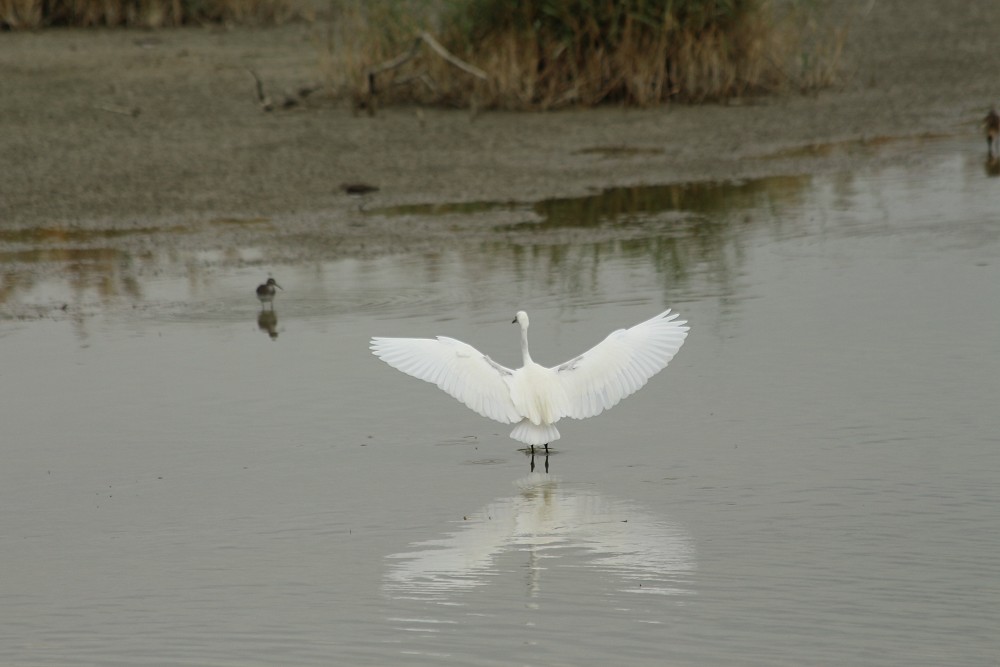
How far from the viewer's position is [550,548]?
5855mm

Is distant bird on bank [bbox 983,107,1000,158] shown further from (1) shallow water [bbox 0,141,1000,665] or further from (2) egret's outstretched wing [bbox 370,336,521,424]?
(2) egret's outstretched wing [bbox 370,336,521,424]

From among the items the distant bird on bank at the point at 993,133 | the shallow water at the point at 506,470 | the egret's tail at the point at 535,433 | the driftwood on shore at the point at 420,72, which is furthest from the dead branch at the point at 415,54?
the egret's tail at the point at 535,433

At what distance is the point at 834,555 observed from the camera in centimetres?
564

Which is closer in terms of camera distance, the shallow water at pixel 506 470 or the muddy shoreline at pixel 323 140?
the shallow water at pixel 506 470

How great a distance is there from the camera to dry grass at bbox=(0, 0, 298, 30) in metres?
19.9

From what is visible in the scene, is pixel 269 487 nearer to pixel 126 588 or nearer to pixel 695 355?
pixel 126 588

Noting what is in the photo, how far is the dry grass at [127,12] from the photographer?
1994 centimetres

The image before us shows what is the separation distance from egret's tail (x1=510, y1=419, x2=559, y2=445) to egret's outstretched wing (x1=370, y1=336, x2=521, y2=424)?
0.05 meters

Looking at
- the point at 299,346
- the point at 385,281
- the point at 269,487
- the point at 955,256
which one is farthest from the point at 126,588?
the point at 955,256

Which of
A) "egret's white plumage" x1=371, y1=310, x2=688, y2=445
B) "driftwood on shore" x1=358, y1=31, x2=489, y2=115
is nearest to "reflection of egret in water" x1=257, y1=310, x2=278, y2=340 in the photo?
"egret's white plumage" x1=371, y1=310, x2=688, y2=445

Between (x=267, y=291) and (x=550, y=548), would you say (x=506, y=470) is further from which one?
(x=267, y=291)

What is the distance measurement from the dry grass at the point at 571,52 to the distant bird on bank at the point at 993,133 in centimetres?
294

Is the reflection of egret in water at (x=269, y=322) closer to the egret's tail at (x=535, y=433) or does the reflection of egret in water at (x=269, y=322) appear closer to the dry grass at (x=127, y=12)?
the egret's tail at (x=535, y=433)

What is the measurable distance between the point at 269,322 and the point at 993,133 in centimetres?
777
